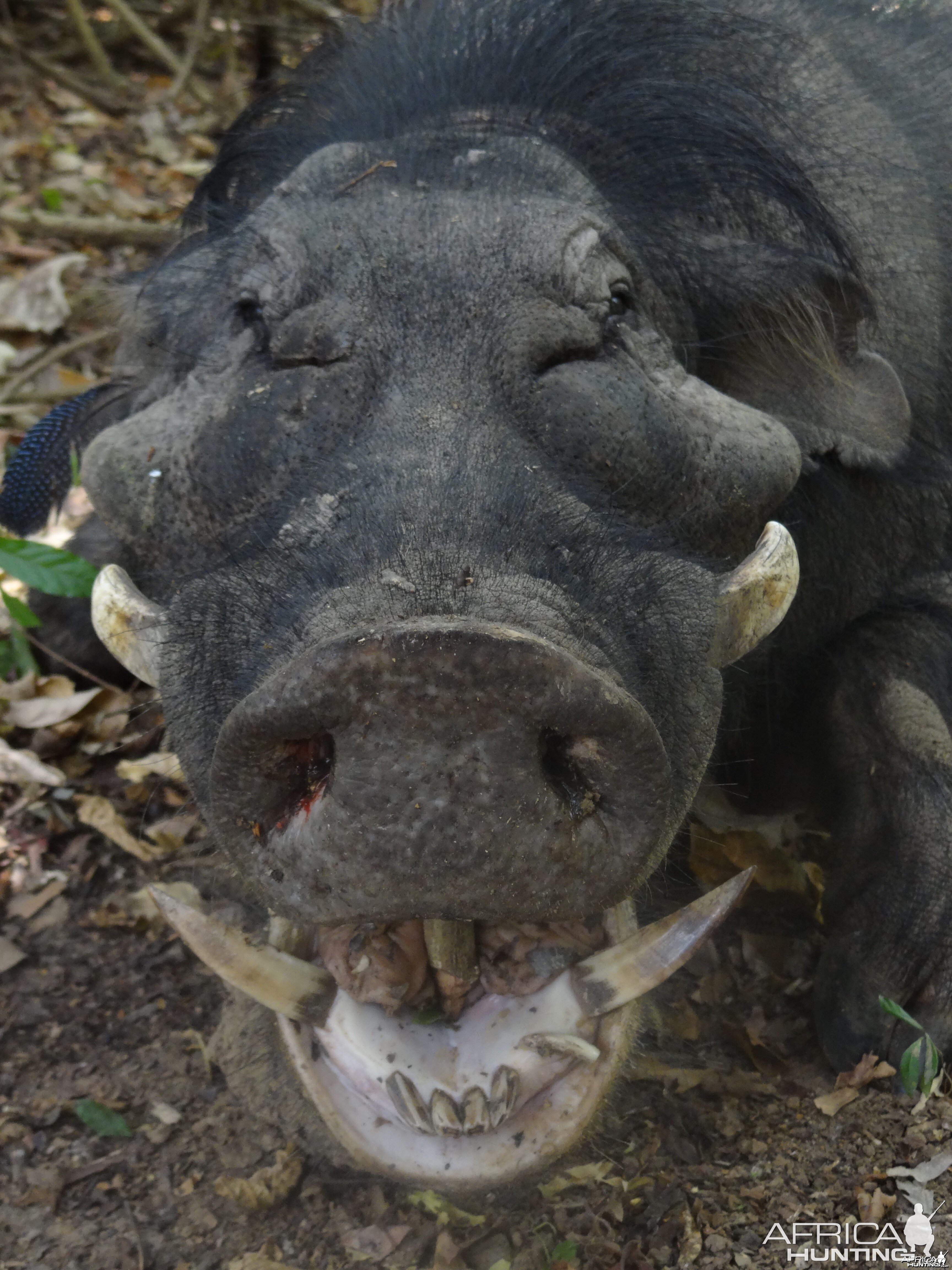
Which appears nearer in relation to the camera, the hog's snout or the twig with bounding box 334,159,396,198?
the hog's snout

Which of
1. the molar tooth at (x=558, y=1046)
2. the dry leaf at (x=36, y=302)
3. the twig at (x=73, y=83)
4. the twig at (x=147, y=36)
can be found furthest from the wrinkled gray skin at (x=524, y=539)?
the twig at (x=73, y=83)

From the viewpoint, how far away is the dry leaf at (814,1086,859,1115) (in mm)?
2688

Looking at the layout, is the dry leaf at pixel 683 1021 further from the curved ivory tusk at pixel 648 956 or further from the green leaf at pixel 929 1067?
the curved ivory tusk at pixel 648 956

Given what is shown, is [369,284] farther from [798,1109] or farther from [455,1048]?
[798,1109]

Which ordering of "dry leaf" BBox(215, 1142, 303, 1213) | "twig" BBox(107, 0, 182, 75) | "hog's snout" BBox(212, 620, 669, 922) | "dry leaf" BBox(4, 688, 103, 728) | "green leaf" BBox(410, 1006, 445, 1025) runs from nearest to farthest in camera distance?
"hog's snout" BBox(212, 620, 669, 922) → "green leaf" BBox(410, 1006, 445, 1025) → "dry leaf" BBox(215, 1142, 303, 1213) → "dry leaf" BBox(4, 688, 103, 728) → "twig" BBox(107, 0, 182, 75)

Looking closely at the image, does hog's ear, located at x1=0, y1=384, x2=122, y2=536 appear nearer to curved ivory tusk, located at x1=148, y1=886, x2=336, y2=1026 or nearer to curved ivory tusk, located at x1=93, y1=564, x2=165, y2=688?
curved ivory tusk, located at x1=93, y1=564, x2=165, y2=688

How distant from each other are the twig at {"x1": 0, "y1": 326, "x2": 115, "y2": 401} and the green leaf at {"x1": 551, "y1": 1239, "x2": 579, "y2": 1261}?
3532 millimetres

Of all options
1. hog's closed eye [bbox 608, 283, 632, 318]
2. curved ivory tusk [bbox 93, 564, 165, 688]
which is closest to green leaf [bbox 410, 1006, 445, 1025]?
curved ivory tusk [bbox 93, 564, 165, 688]

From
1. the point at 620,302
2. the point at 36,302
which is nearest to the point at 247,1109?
the point at 620,302

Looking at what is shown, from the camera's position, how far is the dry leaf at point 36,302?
556 cm

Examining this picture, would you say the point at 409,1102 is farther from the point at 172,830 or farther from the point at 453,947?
the point at 172,830

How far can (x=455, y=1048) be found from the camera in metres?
2.26

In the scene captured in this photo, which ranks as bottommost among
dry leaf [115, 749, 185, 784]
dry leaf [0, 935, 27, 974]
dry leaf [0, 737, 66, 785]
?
dry leaf [115, 749, 185, 784]

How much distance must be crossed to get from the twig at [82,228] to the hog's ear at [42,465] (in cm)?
266
